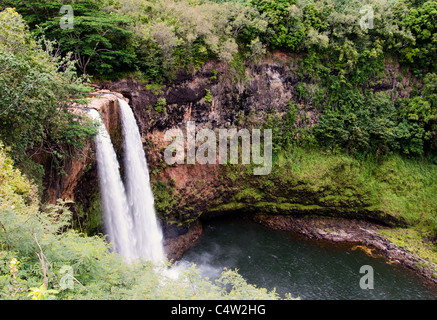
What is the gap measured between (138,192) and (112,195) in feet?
7.84

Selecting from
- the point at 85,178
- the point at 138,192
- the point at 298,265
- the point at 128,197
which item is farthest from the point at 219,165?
the point at 85,178

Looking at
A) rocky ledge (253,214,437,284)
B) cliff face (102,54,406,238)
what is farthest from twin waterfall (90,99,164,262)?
rocky ledge (253,214,437,284)

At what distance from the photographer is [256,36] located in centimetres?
1842

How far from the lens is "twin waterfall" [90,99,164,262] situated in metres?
10.7

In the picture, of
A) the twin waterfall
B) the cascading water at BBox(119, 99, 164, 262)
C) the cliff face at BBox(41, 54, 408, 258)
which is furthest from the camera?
the cliff face at BBox(41, 54, 408, 258)

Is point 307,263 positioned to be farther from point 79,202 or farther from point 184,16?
point 184,16

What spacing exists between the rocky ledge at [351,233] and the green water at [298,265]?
24.7 inches

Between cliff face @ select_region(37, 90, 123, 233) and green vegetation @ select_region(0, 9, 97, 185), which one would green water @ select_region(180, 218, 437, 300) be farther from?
green vegetation @ select_region(0, 9, 97, 185)

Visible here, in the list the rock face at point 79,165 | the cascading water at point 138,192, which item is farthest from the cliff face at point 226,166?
→ the rock face at point 79,165

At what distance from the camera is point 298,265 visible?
1616cm

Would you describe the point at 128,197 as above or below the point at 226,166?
below

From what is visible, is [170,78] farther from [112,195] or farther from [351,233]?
[351,233]

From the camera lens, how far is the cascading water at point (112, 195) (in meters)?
10.4

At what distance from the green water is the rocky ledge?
0.63m
